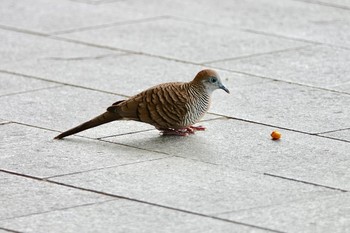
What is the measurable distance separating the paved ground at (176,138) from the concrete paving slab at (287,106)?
2 centimetres

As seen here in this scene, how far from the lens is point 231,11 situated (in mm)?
13312

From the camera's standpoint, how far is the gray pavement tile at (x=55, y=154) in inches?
309

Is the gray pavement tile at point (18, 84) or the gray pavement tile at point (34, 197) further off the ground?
the gray pavement tile at point (18, 84)

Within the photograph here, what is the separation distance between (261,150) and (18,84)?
3102 millimetres

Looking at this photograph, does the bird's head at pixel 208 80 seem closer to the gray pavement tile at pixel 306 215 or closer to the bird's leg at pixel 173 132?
the bird's leg at pixel 173 132

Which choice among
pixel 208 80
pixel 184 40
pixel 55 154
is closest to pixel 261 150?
pixel 208 80

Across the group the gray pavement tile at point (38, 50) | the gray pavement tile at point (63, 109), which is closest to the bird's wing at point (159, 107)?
the gray pavement tile at point (63, 109)

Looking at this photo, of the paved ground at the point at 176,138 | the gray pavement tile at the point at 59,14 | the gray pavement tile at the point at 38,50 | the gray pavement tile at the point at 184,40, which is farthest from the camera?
the gray pavement tile at the point at 59,14

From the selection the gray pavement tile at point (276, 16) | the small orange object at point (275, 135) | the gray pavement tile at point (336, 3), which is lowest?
the small orange object at point (275, 135)

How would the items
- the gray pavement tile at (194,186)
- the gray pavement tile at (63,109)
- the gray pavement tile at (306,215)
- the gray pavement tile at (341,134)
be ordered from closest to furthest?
the gray pavement tile at (306,215) → the gray pavement tile at (194,186) → the gray pavement tile at (341,134) → the gray pavement tile at (63,109)

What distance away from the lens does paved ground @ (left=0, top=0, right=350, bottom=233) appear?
6.93 meters

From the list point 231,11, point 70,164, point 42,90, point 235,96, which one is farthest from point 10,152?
point 231,11

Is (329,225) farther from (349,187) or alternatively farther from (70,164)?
(70,164)

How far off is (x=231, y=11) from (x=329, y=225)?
23.1 ft
